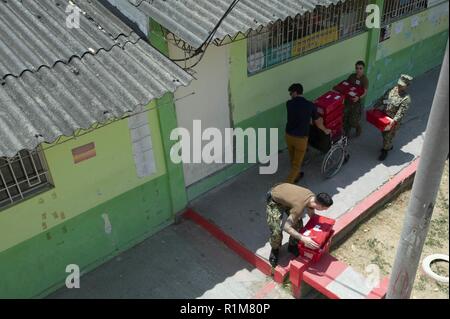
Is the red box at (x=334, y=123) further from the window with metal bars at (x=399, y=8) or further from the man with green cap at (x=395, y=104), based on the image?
the window with metal bars at (x=399, y=8)

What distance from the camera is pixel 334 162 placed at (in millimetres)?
7809

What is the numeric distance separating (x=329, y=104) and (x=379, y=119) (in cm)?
125

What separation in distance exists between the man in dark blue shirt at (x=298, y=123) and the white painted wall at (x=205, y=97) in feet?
3.55

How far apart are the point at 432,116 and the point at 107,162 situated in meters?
4.20

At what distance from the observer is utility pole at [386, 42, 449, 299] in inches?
115

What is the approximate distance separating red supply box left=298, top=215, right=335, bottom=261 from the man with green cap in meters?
2.90

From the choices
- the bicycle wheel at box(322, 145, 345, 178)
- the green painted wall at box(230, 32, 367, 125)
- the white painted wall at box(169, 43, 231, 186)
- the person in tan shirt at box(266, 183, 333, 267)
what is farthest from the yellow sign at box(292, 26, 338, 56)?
the person in tan shirt at box(266, 183, 333, 267)

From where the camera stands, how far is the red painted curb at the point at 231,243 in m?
6.14

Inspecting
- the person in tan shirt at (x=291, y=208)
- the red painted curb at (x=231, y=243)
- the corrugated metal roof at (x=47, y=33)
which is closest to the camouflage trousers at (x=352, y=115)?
the person in tan shirt at (x=291, y=208)

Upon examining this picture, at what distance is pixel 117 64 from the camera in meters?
5.01

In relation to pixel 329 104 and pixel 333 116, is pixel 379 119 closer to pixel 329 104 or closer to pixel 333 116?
pixel 333 116

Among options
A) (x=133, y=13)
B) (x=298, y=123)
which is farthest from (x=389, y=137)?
(x=133, y=13)

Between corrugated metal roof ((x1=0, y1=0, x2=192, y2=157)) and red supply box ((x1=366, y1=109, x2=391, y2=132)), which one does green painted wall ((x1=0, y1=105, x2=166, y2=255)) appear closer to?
corrugated metal roof ((x1=0, y1=0, x2=192, y2=157))
